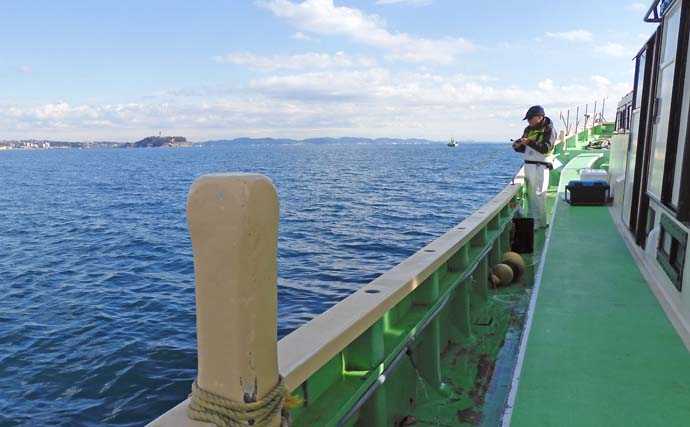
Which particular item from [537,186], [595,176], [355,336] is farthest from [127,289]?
[355,336]

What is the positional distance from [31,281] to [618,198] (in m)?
13.2

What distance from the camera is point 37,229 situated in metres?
21.2

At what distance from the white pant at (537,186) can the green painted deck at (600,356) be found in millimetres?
2422

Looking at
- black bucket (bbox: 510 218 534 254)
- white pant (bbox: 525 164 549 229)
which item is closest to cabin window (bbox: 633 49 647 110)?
white pant (bbox: 525 164 549 229)

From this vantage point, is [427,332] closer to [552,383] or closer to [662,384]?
[552,383]

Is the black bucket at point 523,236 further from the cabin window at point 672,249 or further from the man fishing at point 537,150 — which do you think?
the cabin window at point 672,249

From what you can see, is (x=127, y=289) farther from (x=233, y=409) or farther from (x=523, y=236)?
(x=233, y=409)

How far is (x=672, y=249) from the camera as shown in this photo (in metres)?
4.06

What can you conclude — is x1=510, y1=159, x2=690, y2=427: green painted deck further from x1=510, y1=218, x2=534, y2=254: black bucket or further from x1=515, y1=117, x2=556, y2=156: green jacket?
x1=515, y1=117, x2=556, y2=156: green jacket

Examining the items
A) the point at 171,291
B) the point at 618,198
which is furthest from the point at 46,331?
the point at 618,198

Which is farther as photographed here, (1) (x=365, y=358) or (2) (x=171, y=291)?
(2) (x=171, y=291)

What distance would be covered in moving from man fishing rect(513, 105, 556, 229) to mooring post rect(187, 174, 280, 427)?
21.8ft

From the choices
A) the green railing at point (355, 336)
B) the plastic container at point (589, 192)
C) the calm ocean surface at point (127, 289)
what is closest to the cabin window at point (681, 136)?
the green railing at point (355, 336)

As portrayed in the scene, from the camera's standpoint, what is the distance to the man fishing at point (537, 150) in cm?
724
